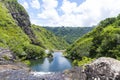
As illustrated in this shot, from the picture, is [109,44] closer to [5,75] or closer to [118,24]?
[118,24]

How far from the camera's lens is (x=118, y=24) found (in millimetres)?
177125

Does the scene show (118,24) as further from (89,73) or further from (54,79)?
(89,73)

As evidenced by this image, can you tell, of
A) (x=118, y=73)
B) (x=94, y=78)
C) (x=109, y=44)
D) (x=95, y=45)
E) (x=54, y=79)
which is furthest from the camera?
(x=95, y=45)

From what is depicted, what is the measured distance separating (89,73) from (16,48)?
15604cm

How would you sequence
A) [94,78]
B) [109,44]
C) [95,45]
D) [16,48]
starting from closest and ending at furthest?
[94,78], [109,44], [95,45], [16,48]

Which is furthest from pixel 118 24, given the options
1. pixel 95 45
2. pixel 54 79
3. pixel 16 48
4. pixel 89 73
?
pixel 89 73

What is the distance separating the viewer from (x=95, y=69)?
37562mm

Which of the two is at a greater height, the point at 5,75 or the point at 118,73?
→ the point at 118,73

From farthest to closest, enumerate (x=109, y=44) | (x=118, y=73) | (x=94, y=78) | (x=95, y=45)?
1. (x=95, y=45)
2. (x=109, y=44)
3. (x=94, y=78)
4. (x=118, y=73)

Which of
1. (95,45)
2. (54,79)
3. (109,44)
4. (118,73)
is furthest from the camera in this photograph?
(95,45)

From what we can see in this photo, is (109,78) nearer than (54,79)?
Yes

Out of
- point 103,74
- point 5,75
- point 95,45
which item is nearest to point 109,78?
point 103,74

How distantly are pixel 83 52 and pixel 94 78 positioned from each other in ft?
519

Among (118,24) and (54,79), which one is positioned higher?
(118,24)
